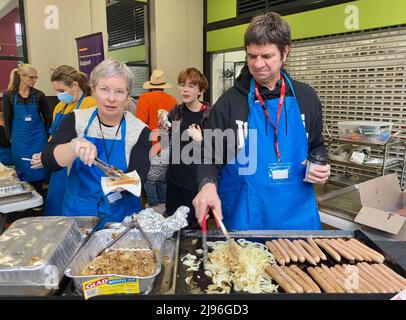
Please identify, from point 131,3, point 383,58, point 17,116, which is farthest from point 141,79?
point 383,58

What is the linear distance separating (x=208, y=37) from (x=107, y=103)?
5.79 meters

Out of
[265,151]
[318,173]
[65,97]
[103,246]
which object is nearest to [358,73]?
[265,151]

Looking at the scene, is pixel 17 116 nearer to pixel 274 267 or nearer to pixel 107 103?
pixel 107 103

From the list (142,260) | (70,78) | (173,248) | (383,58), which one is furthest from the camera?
(383,58)

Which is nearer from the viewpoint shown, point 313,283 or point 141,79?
point 313,283

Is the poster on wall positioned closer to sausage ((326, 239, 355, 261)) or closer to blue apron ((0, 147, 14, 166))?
blue apron ((0, 147, 14, 166))

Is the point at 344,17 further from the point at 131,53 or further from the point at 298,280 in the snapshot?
the point at 131,53

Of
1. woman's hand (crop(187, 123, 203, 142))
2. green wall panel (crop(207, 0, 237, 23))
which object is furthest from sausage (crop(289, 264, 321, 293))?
green wall panel (crop(207, 0, 237, 23))

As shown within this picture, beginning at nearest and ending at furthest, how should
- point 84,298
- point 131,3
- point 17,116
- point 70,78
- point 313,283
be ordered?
point 84,298
point 313,283
point 70,78
point 17,116
point 131,3

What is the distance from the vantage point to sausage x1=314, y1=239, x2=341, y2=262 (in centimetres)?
142

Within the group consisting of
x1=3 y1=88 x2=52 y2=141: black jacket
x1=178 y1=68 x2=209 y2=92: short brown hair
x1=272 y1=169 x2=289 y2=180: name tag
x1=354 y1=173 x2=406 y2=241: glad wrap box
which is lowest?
x1=354 y1=173 x2=406 y2=241: glad wrap box

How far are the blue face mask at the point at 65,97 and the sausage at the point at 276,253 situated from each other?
244 centimetres

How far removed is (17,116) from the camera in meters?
4.54

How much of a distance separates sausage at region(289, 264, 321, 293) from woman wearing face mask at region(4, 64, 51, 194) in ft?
13.0
